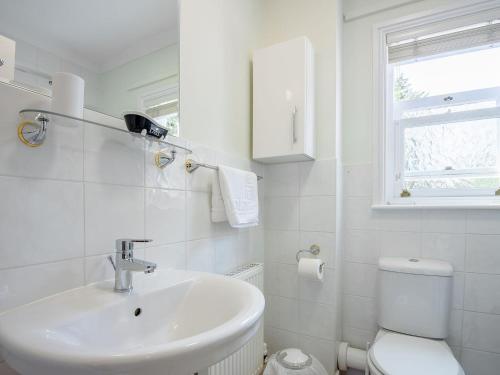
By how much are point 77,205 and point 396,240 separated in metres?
1.59

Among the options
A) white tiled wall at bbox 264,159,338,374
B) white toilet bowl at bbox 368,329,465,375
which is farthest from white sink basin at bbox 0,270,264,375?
white tiled wall at bbox 264,159,338,374

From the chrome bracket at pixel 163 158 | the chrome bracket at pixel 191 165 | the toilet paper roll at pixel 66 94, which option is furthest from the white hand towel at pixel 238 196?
the toilet paper roll at pixel 66 94

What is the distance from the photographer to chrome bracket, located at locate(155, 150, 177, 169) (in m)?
0.98

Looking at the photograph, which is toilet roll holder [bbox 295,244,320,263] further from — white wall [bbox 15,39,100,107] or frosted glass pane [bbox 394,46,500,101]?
white wall [bbox 15,39,100,107]

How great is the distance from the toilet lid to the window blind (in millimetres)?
1585

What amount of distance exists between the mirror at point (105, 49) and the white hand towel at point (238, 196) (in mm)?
314

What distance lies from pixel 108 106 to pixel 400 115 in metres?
1.65

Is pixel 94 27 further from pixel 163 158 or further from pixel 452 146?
pixel 452 146

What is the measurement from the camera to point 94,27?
84cm

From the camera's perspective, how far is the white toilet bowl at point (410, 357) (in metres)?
1.02

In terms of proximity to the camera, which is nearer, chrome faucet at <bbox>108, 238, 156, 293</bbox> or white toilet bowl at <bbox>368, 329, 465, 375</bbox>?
chrome faucet at <bbox>108, 238, 156, 293</bbox>

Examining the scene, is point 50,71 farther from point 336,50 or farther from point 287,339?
point 287,339

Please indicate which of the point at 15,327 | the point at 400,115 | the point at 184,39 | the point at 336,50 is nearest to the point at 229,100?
the point at 184,39

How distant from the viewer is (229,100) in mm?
1456
